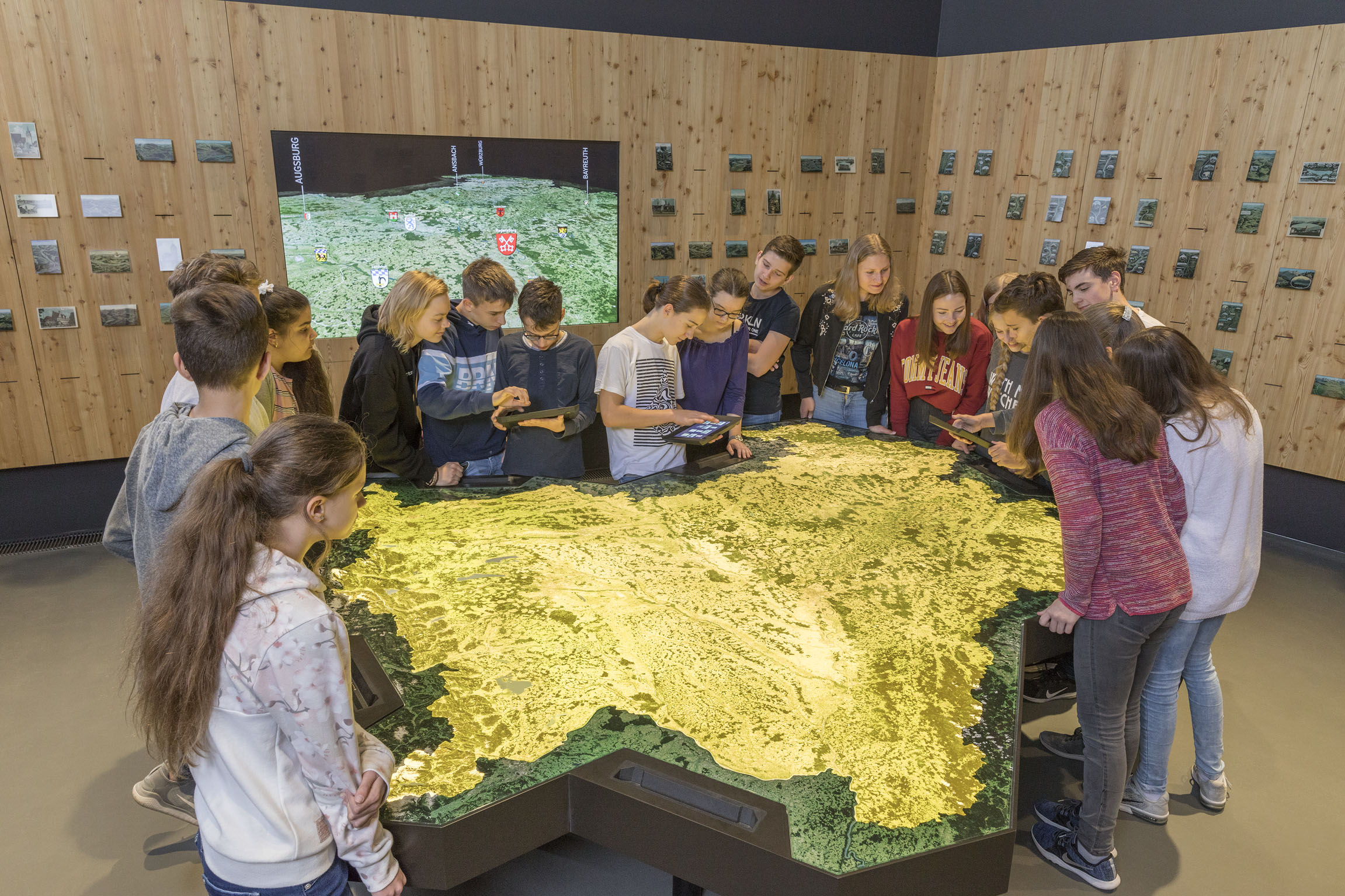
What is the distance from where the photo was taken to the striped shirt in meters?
2.07

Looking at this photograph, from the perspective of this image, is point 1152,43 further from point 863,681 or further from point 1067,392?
point 863,681

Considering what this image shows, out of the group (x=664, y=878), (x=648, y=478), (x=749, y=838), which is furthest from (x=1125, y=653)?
(x=648, y=478)

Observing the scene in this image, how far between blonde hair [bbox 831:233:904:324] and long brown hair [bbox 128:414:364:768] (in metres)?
3.10

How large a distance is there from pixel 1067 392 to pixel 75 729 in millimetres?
3483

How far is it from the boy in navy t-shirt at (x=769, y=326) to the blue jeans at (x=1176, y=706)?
2.02m

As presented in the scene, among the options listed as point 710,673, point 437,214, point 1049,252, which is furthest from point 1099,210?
point 710,673

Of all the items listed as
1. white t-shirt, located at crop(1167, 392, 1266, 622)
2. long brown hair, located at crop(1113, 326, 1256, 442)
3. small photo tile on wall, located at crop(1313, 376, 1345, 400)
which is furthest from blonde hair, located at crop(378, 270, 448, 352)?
small photo tile on wall, located at crop(1313, 376, 1345, 400)

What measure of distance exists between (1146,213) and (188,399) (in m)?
5.21

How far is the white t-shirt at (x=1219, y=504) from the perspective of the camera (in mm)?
2197

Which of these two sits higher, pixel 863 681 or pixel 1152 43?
pixel 1152 43

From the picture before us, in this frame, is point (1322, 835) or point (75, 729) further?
point (75, 729)

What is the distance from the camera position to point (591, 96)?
5238 millimetres

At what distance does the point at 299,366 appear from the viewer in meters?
3.09

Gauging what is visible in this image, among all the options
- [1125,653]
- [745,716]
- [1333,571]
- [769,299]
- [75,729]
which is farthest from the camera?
[1333,571]
